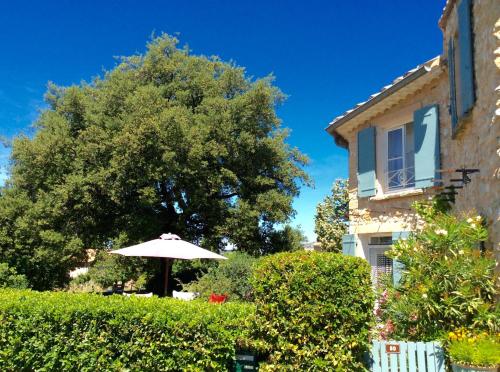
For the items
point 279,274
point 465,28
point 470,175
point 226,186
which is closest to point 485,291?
point 470,175

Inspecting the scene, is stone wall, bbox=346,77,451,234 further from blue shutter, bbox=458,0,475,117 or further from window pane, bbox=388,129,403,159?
blue shutter, bbox=458,0,475,117

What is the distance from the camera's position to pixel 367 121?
449 inches

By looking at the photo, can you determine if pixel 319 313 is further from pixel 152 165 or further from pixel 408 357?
pixel 152 165

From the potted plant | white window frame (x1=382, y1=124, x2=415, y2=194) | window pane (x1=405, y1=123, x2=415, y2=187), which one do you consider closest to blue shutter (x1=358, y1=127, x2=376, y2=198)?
white window frame (x1=382, y1=124, x2=415, y2=194)

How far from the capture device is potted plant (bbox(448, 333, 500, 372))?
446 centimetres

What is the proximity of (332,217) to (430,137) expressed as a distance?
49.2ft

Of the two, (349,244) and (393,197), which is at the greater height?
(393,197)

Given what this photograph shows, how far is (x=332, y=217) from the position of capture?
23859mm

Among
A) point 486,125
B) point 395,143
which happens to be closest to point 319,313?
point 486,125

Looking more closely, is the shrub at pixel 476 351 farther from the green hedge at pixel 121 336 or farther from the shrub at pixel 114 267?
the shrub at pixel 114 267

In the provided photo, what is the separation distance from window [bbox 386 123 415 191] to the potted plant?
5.81 metres

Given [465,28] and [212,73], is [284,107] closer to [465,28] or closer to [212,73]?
[212,73]

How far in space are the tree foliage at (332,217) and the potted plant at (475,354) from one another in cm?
1781

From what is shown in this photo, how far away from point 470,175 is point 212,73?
14.5m
